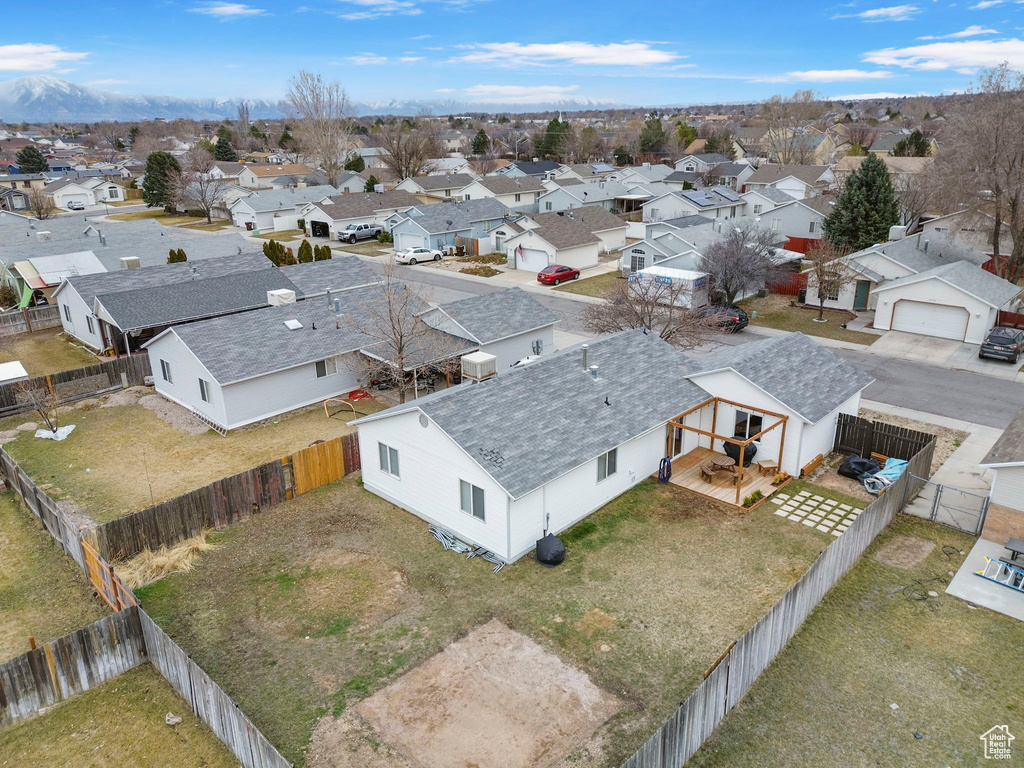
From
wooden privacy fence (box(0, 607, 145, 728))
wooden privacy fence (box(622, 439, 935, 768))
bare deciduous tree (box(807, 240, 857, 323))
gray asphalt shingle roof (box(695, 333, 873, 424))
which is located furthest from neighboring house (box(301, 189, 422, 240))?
wooden privacy fence (box(0, 607, 145, 728))

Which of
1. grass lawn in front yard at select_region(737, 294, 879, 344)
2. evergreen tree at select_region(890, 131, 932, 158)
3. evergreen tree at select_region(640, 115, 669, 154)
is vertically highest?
evergreen tree at select_region(640, 115, 669, 154)

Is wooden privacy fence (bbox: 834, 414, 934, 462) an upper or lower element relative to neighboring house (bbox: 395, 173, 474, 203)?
lower

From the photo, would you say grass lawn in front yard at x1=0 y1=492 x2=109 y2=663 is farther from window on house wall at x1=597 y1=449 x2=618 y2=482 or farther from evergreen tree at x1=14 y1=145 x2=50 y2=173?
evergreen tree at x1=14 y1=145 x2=50 y2=173

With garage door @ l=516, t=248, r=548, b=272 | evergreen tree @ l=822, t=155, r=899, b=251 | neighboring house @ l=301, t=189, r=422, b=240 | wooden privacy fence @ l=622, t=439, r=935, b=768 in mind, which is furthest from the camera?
neighboring house @ l=301, t=189, r=422, b=240

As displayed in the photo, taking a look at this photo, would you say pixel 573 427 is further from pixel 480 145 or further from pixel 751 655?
pixel 480 145

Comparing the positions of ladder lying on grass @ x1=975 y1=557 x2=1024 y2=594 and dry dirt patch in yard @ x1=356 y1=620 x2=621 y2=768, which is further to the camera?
ladder lying on grass @ x1=975 y1=557 x2=1024 y2=594

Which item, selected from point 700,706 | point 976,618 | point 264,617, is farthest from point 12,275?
point 976,618

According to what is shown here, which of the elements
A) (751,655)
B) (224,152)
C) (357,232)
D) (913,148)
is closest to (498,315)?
(751,655)

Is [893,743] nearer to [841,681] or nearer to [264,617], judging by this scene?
[841,681]

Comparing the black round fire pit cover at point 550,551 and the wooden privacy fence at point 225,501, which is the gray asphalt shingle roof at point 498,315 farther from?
the black round fire pit cover at point 550,551
